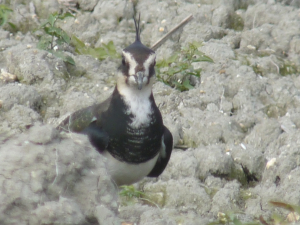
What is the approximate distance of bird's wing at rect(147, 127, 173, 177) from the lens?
430cm

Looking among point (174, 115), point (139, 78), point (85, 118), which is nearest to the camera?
point (139, 78)

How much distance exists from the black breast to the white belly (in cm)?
3

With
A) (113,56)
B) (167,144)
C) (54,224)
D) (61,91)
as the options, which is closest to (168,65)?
(113,56)

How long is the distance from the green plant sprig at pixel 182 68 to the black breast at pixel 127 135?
1382 mm

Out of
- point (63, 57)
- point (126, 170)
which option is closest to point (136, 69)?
point (126, 170)

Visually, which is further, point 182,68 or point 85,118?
point 182,68

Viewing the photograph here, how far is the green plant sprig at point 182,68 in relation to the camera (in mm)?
5469

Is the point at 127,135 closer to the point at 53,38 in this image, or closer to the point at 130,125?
the point at 130,125

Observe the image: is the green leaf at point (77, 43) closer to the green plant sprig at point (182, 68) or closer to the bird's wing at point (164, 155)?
the green plant sprig at point (182, 68)

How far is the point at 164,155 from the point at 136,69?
0.68 metres

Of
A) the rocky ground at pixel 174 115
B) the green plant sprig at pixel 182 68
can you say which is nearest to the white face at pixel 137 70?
the rocky ground at pixel 174 115

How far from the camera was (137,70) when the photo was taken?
13.2ft

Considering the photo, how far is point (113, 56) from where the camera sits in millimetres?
5723

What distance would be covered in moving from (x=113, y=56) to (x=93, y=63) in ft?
0.68
